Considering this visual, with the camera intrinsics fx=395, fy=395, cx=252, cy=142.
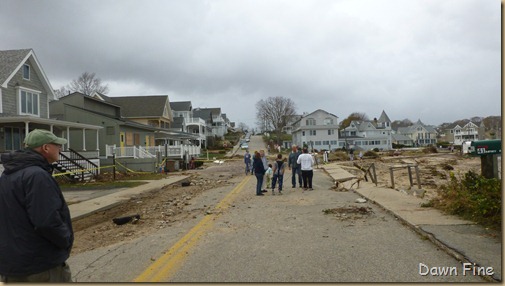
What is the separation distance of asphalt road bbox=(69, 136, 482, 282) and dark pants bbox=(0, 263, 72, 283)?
1949 mm

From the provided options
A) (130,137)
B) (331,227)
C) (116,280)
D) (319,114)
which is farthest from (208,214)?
(319,114)

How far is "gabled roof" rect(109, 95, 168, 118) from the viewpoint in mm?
52562

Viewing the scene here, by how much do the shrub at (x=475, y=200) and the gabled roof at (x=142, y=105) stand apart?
46.4m

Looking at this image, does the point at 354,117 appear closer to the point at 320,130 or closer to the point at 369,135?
the point at 369,135

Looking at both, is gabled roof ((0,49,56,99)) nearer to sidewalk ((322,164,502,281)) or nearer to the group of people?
the group of people

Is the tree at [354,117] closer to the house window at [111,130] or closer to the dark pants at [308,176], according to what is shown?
the house window at [111,130]

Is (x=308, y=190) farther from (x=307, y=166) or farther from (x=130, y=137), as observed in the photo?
(x=130, y=137)

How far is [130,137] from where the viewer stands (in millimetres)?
38750

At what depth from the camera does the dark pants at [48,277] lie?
321 cm

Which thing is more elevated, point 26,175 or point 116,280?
point 26,175

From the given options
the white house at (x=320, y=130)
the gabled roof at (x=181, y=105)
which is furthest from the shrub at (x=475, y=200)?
the white house at (x=320, y=130)

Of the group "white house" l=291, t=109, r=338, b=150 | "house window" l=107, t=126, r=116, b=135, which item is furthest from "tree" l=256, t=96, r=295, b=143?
"house window" l=107, t=126, r=116, b=135

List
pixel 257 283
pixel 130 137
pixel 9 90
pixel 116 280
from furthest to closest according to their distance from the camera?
pixel 130 137 → pixel 9 90 → pixel 116 280 → pixel 257 283

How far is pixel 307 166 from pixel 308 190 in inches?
40.1
